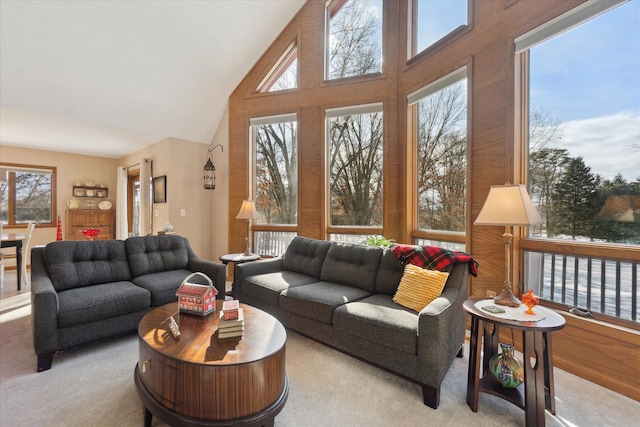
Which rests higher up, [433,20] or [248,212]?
[433,20]

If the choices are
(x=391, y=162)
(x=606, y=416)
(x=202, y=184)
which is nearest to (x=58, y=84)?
(x=202, y=184)

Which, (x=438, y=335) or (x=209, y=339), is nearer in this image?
(x=209, y=339)

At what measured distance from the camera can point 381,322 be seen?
198 cm

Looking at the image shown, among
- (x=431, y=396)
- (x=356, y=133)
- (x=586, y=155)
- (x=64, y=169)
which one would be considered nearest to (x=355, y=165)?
(x=356, y=133)

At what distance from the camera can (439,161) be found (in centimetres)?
344

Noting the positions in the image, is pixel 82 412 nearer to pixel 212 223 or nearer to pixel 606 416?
pixel 606 416

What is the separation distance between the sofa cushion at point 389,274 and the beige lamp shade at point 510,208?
885 millimetres

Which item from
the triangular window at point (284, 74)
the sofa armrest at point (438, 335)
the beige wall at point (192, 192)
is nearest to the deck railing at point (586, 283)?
the sofa armrest at point (438, 335)

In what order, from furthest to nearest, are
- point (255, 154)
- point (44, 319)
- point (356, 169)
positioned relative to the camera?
point (255, 154) < point (356, 169) < point (44, 319)

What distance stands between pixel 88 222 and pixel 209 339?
6655 mm

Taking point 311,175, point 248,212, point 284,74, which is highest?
point 284,74

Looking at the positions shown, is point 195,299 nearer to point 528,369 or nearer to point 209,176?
point 528,369

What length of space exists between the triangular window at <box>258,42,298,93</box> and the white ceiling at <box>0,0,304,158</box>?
32 centimetres

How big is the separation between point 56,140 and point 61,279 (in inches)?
163
